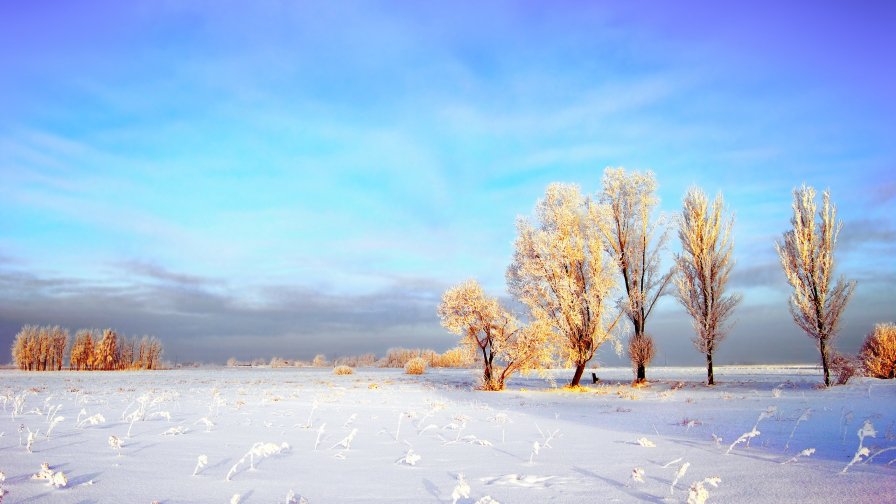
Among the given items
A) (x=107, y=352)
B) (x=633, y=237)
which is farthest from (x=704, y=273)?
(x=107, y=352)

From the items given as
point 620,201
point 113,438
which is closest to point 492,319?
point 620,201

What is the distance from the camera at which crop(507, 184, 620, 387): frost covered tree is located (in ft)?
80.0

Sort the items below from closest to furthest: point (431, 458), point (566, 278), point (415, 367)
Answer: point (431, 458) < point (566, 278) < point (415, 367)

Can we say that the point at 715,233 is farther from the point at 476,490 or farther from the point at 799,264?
the point at 476,490

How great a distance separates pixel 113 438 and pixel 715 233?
92.9 feet

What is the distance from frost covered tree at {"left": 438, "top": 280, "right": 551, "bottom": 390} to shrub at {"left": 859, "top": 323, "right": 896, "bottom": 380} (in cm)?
1755

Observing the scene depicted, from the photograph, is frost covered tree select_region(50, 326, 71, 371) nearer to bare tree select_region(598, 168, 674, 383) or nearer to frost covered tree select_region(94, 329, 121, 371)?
frost covered tree select_region(94, 329, 121, 371)

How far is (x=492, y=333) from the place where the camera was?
24594mm

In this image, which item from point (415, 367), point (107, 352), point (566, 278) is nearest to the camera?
point (566, 278)

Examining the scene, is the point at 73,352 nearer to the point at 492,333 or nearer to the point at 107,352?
the point at 107,352

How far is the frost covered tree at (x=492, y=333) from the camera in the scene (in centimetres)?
2389

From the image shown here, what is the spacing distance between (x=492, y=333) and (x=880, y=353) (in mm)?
20914

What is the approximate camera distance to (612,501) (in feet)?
15.4

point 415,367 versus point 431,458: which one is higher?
point 431,458
